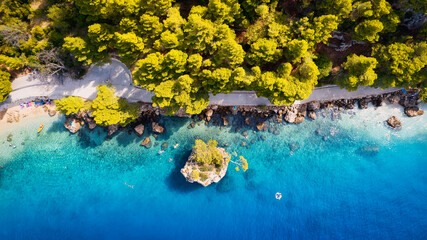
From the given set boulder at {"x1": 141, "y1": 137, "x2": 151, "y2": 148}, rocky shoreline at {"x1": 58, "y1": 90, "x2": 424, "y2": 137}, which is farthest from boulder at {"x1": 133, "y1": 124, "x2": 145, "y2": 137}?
boulder at {"x1": 141, "y1": 137, "x2": 151, "y2": 148}

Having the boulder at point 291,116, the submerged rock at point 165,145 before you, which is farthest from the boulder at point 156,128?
the boulder at point 291,116

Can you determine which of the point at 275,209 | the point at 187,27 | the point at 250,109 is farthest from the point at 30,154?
the point at 275,209

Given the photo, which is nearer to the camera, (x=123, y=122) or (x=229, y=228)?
(x=123, y=122)

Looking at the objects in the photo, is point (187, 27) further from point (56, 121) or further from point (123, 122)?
point (56, 121)

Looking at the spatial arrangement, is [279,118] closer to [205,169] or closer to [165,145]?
[205,169]

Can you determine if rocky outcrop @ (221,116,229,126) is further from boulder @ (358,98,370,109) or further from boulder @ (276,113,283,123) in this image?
boulder @ (358,98,370,109)

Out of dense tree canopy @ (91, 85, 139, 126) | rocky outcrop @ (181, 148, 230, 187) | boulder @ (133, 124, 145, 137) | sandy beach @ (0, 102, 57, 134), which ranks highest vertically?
dense tree canopy @ (91, 85, 139, 126)
